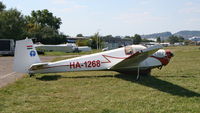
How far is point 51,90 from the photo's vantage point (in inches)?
302

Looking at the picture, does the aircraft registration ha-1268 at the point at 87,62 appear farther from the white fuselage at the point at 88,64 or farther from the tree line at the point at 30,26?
the tree line at the point at 30,26

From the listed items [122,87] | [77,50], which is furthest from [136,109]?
[77,50]

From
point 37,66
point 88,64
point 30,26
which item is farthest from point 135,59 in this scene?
point 30,26

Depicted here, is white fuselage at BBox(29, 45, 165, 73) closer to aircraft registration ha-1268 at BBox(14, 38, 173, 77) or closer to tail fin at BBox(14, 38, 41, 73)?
aircraft registration ha-1268 at BBox(14, 38, 173, 77)

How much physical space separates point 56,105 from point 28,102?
89cm

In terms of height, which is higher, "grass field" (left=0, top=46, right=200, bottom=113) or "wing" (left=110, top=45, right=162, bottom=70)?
"wing" (left=110, top=45, right=162, bottom=70)

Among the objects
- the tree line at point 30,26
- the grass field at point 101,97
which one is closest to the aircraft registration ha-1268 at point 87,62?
the grass field at point 101,97

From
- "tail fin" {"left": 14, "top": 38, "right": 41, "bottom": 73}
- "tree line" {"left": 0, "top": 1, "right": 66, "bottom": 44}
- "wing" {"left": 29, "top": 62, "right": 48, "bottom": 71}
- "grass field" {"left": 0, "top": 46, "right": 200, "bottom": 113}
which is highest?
"tree line" {"left": 0, "top": 1, "right": 66, "bottom": 44}

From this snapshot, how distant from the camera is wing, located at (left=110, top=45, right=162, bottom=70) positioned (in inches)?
320

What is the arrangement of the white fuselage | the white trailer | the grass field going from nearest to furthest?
the grass field
the white fuselage
the white trailer

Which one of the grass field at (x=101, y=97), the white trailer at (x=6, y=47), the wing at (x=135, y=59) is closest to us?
the grass field at (x=101, y=97)

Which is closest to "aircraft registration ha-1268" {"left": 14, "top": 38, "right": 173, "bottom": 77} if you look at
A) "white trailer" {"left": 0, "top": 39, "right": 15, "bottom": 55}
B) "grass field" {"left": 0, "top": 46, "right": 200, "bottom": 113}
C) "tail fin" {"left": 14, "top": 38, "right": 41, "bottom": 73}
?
"tail fin" {"left": 14, "top": 38, "right": 41, "bottom": 73}

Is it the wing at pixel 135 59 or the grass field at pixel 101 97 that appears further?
the wing at pixel 135 59

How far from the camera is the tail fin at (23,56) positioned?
31.3 feet
